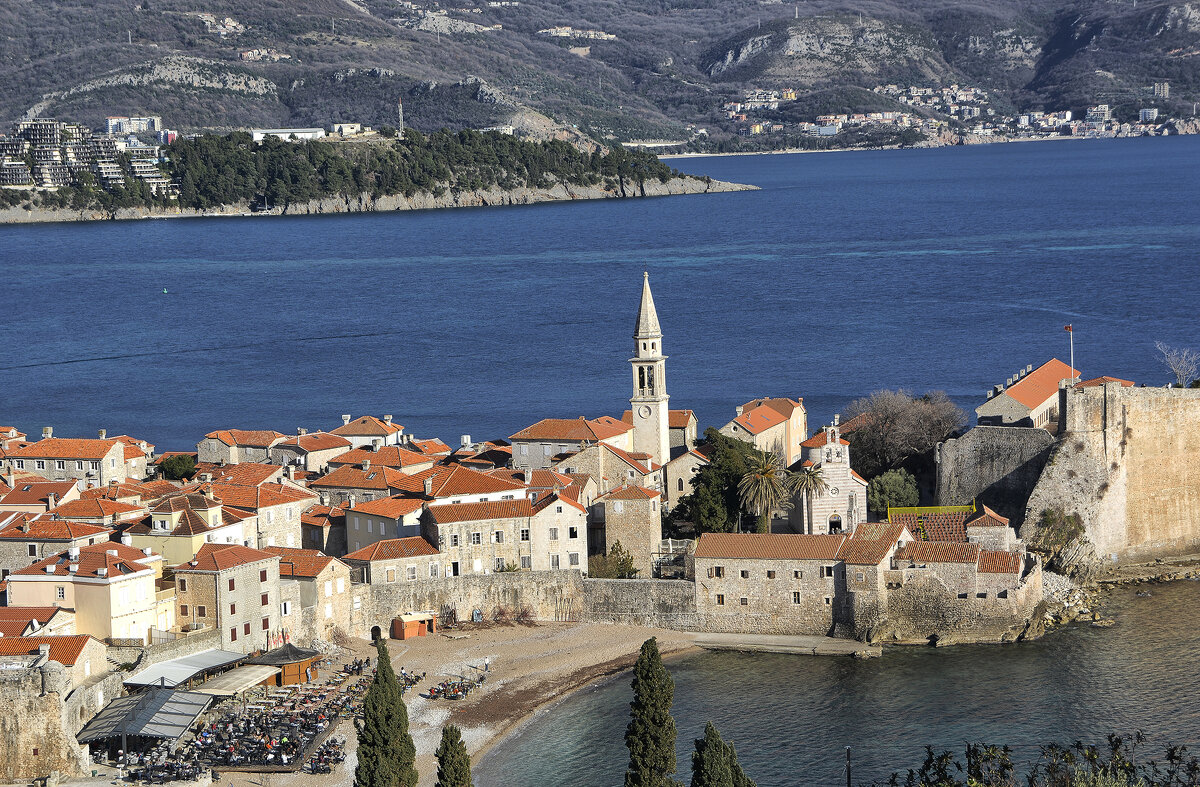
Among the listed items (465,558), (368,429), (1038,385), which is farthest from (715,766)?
(368,429)

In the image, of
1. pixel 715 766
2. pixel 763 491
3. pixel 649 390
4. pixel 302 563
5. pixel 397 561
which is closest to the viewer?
pixel 715 766

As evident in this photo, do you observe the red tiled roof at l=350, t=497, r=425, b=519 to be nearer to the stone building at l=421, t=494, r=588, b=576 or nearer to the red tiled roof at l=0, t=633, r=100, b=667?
the stone building at l=421, t=494, r=588, b=576

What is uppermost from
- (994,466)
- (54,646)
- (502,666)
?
(994,466)

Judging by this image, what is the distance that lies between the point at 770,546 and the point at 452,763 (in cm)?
1404

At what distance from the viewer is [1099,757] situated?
32812mm

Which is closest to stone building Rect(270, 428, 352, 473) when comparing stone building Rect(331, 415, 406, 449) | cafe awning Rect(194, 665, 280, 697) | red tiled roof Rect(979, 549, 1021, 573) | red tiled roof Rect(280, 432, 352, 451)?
red tiled roof Rect(280, 432, 352, 451)

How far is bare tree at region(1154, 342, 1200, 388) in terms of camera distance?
207 ft

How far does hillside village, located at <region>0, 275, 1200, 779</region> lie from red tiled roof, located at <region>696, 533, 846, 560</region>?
5 centimetres

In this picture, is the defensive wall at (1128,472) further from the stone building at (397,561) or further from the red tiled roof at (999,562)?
the stone building at (397,561)

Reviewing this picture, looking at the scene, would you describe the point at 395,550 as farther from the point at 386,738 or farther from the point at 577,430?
the point at 386,738

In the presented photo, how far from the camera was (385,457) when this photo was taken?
50.1 meters

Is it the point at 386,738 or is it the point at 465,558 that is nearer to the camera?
the point at 386,738

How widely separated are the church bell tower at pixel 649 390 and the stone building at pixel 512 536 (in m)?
6.69

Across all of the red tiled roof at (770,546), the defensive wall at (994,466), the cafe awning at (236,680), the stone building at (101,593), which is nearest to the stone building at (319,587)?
the cafe awning at (236,680)
